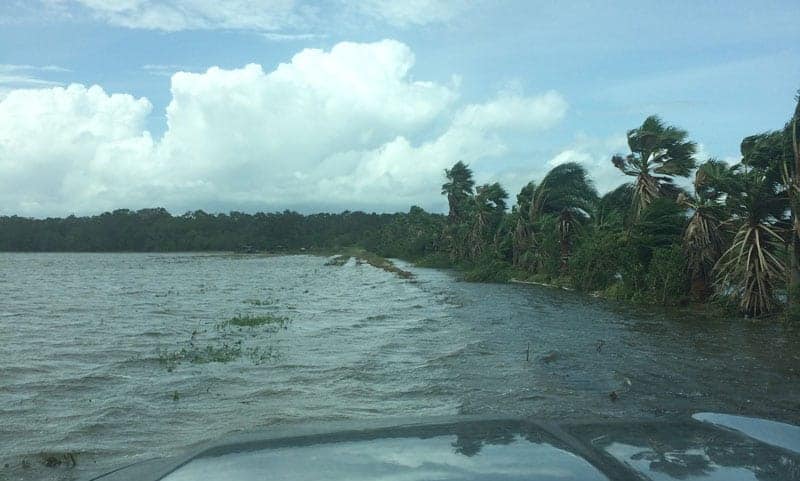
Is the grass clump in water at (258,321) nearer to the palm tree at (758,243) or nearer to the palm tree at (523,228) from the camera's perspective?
the palm tree at (758,243)

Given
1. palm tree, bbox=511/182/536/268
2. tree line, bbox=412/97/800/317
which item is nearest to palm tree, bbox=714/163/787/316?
tree line, bbox=412/97/800/317

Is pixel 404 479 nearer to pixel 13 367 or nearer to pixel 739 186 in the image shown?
pixel 13 367

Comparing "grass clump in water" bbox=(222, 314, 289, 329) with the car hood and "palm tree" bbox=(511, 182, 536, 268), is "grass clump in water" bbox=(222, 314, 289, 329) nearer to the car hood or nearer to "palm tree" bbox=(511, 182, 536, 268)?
the car hood

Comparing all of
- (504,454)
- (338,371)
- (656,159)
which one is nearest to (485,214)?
(656,159)

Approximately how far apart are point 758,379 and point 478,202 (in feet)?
160

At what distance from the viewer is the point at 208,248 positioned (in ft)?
493

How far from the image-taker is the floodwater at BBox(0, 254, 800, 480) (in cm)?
894

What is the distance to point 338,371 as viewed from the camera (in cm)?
1254

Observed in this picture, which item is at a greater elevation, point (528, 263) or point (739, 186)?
point (739, 186)

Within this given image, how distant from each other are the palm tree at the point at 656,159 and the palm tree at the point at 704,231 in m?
3.94

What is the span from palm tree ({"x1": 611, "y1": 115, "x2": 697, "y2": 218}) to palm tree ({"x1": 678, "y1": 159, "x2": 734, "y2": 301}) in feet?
12.9

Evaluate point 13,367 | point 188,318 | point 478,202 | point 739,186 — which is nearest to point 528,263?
point 478,202

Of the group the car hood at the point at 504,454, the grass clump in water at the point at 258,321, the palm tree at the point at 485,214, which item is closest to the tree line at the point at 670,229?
the palm tree at the point at 485,214

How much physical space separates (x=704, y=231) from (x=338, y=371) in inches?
685
